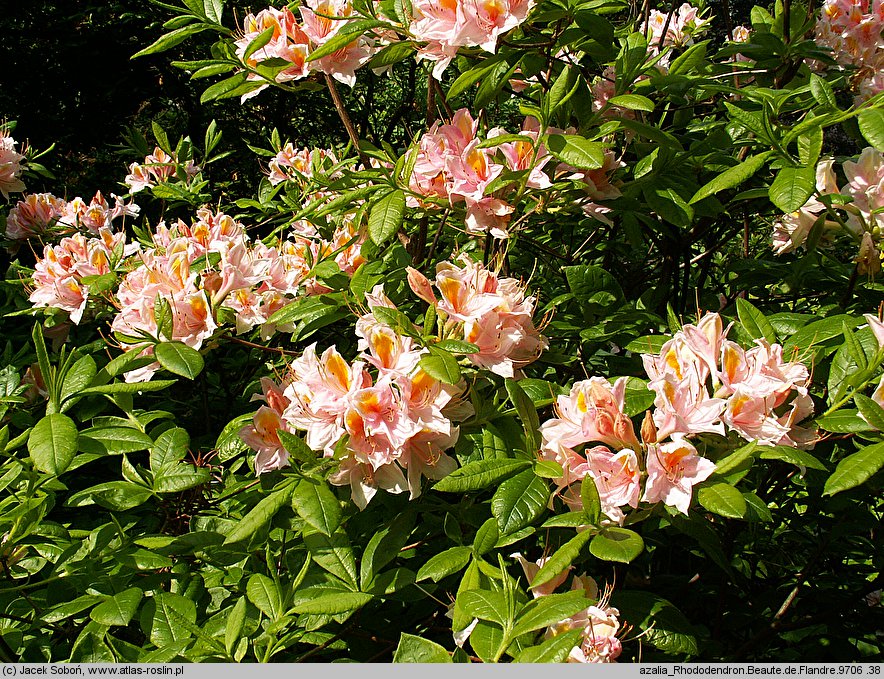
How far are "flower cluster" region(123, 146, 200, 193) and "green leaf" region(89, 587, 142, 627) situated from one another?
217cm

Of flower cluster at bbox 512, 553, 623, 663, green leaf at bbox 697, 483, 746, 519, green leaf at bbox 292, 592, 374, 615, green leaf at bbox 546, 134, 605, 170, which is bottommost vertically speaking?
flower cluster at bbox 512, 553, 623, 663

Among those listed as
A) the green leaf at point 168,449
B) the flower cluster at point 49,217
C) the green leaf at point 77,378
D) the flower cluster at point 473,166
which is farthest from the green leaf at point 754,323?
the flower cluster at point 49,217

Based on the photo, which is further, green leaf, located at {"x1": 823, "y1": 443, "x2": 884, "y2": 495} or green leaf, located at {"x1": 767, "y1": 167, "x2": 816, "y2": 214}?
green leaf, located at {"x1": 767, "y1": 167, "x2": 816, "y2": 214}

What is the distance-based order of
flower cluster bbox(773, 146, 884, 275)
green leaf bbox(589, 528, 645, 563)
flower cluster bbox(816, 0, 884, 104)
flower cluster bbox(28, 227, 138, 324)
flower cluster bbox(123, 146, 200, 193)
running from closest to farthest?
green leaf bbox(589, 528, 645, 563) < flower cluster bbox(773, 146, 884, 275) < flower cluster bbox(28, 227, 138, 324) < flower cluster bbox(816, 0, 884, 104) < flower cluster bbox(123, 146, 200, 193)

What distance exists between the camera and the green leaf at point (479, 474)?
1132mm

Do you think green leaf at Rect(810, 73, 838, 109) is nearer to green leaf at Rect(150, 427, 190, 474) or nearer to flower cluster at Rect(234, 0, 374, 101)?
flower cluster at Rect(234, 0, 374, 101)

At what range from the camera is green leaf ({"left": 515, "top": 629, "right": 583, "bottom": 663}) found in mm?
941

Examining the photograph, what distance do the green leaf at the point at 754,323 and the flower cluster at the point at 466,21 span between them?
25.2 inches

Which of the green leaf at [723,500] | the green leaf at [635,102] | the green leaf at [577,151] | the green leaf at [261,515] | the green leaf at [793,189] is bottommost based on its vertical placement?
the green leaf at [723,500]

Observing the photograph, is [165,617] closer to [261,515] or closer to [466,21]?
[261,515]

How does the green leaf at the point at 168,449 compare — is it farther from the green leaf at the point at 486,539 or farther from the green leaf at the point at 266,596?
the green leaf at the point at 486,539

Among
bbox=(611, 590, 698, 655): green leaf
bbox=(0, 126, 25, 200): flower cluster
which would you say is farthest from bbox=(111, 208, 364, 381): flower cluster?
bbox=(0, 126, 25, 200): flower cluster

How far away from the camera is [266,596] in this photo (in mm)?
1184

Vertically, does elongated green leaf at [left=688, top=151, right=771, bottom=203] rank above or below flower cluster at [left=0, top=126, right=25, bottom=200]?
below
